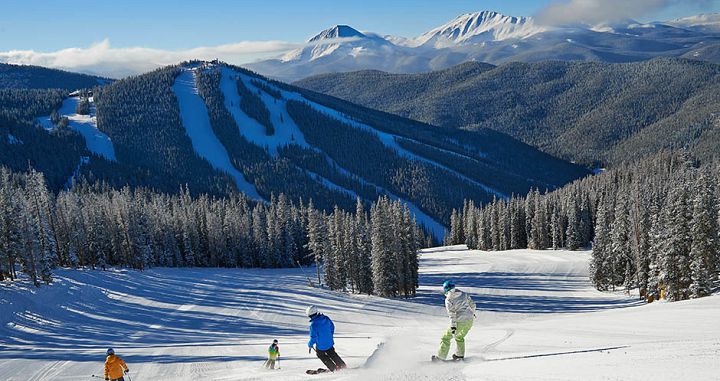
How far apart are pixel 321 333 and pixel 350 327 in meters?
26.4

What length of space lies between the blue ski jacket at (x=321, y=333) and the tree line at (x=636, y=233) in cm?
3664

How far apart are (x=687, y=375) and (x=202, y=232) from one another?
3721 inches

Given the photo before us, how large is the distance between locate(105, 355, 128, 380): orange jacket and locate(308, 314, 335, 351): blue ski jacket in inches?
265

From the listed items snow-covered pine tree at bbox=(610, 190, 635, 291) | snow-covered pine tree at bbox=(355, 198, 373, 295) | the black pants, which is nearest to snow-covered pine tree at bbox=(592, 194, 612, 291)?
snow-covered pine tree at bbox=(610, 190, 635, 291)

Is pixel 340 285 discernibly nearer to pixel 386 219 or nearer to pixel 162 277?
pixel 386 219

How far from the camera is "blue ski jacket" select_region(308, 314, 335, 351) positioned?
15086 millimetres

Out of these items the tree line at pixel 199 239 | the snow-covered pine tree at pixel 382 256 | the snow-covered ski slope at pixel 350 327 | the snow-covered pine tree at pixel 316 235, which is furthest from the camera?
the snow-covered pine tree at pixel 316 235

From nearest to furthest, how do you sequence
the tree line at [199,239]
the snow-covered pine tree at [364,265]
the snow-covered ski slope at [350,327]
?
the snow-covered ski slope at [350,327] → the tree line at [199,239] → the snow-covered pine tree at [364,265]

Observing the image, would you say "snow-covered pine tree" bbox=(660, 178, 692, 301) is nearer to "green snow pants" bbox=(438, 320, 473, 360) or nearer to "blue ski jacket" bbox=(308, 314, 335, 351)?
"green snow pants" bbox=(438, 320, 473, 360)

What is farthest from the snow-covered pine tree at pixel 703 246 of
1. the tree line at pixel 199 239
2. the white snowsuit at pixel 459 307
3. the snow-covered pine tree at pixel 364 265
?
the snow-covered pine tree at pixel 364 265

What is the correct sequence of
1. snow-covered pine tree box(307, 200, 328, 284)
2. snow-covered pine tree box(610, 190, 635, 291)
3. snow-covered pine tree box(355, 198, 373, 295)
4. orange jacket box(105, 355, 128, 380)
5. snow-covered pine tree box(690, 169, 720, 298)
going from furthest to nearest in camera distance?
1. snow-covered pine tree box(307, 200, 328, 284)
2. snow-covered pine tree box(355, 198, 373, 295)
3. snow-covered pine tree box(610, 190, 635, 291)
4. snow-covered pine tree box(690, 169, 720, 298)
5. orange jacket box(105, 355, 128, 380)

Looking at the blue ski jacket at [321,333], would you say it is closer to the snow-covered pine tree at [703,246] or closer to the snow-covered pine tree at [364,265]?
the snow-covered pine tree at [703,246]

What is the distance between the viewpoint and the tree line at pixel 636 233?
40344mm

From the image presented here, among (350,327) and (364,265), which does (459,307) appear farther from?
(364,265)
